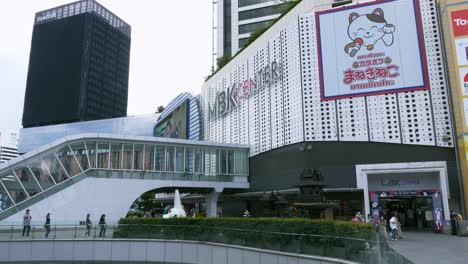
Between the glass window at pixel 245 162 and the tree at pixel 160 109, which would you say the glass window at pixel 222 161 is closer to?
the glass window at pixel 245 162

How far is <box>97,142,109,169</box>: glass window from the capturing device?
30734mm

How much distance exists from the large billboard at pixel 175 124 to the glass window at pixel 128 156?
1744cm

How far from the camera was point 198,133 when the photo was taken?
47406 mm

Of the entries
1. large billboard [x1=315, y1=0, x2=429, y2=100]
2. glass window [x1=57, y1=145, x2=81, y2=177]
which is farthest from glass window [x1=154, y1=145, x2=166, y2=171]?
large billboard [x1=315, y1=0, x2=429, y2=100]

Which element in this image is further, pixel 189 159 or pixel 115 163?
pixel 189 159

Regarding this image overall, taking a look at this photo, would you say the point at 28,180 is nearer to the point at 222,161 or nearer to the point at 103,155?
the point at 103,155

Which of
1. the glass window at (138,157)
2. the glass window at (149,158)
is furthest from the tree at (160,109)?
the glass window at (138,157)

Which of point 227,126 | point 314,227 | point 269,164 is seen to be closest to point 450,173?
point 269,164

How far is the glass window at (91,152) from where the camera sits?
99.5 feet

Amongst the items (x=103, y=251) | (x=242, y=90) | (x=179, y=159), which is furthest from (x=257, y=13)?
(x=103, y=251)

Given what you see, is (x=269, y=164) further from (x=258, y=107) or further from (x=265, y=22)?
(x=265, y=22)

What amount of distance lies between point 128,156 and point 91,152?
9.47 ft

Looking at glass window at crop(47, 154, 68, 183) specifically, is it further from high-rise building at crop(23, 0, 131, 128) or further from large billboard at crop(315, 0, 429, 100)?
high-rise building at crop(23, 0, 131, 128)

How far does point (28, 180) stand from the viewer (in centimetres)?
2741
